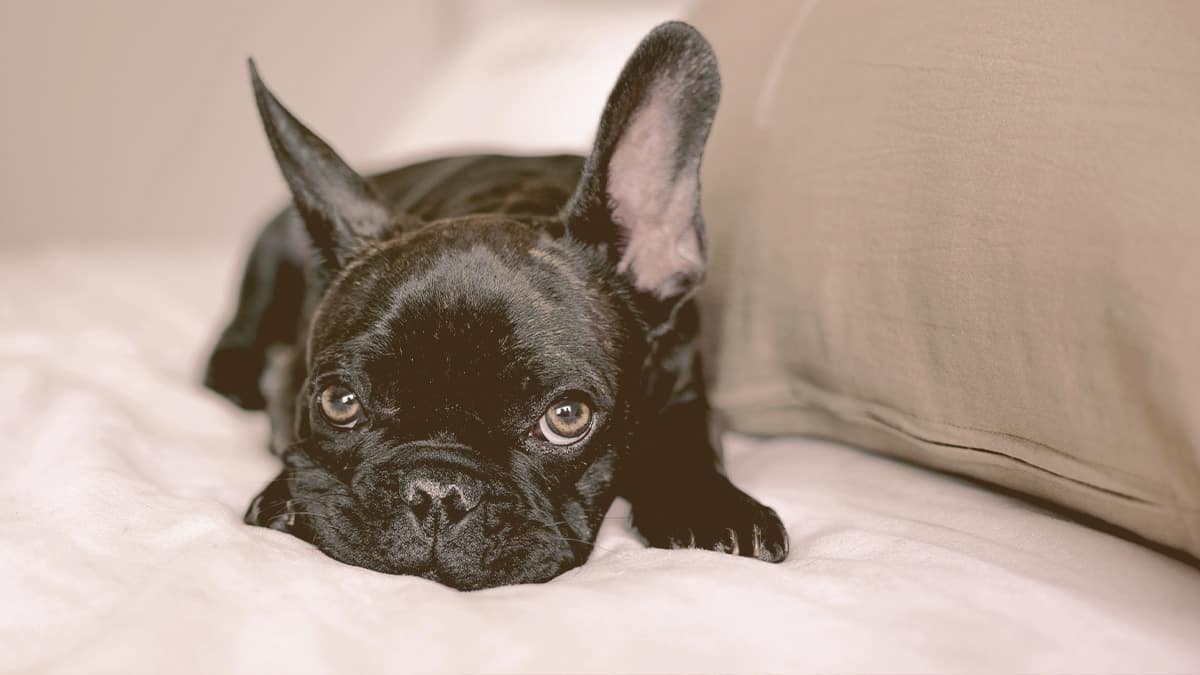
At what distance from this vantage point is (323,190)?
1.53 meters

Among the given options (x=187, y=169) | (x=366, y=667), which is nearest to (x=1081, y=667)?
(x=366, y=667)

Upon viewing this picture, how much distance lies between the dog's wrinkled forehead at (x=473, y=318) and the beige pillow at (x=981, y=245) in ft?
0.93

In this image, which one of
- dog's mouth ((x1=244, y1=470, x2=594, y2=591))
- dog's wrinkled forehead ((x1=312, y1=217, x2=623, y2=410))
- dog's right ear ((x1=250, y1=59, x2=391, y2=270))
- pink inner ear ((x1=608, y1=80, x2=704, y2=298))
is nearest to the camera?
dog's mouth ((x1=244, y1=470, x2=594, y2=591))

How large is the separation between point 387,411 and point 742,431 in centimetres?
59

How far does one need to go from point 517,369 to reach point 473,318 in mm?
86

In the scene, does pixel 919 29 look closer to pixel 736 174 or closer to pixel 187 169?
pixel 736 174

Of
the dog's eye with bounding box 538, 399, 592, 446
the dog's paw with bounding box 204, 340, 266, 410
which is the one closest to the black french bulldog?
the dog's eye with bounding box 538, 399, 592, 446

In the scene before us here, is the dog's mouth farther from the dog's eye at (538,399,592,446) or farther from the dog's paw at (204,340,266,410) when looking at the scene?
the dog's paw at (204,340,266,410)

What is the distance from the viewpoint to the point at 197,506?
1176 mm

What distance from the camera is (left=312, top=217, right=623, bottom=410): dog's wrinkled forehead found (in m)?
1.22

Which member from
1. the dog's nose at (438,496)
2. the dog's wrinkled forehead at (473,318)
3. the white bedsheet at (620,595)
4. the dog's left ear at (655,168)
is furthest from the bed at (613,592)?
the dog's left ear at (655,168)

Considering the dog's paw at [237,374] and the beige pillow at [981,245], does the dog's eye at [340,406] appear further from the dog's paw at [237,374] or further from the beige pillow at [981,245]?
the dog's paw at [237,374]

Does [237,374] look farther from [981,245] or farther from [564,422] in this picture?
[981,245]

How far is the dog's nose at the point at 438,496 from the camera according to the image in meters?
1.11
